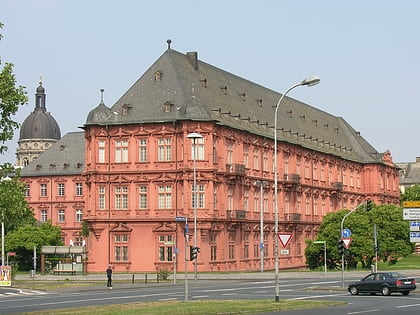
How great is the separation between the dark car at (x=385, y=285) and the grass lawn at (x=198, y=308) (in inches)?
329

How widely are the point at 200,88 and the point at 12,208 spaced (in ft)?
204

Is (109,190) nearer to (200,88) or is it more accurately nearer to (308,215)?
(200,88)

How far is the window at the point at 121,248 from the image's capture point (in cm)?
8756

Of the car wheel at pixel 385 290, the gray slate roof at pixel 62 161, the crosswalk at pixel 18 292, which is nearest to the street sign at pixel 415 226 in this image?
the car wheel at pixel 385 290

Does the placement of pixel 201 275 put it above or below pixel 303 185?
below

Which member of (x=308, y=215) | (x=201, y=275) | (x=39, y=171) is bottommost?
(x=201, y=275)

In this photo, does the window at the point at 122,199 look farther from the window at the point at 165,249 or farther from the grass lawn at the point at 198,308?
the grass lawn at the point at 198,308

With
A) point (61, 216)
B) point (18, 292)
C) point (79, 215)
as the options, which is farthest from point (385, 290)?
point (61, 216)

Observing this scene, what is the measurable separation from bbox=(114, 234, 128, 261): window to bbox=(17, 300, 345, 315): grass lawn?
47991 millimetres

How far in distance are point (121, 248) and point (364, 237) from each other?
2494cm


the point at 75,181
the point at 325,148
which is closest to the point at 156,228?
the point at 325,148

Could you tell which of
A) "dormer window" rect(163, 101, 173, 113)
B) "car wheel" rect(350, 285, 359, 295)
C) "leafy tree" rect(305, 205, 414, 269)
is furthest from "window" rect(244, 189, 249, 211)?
"car wheel" rect(350, 285, 359, 295)

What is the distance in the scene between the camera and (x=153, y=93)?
90.0 meters

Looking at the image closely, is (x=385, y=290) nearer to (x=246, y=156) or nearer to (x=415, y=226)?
(x=415, y=226)
